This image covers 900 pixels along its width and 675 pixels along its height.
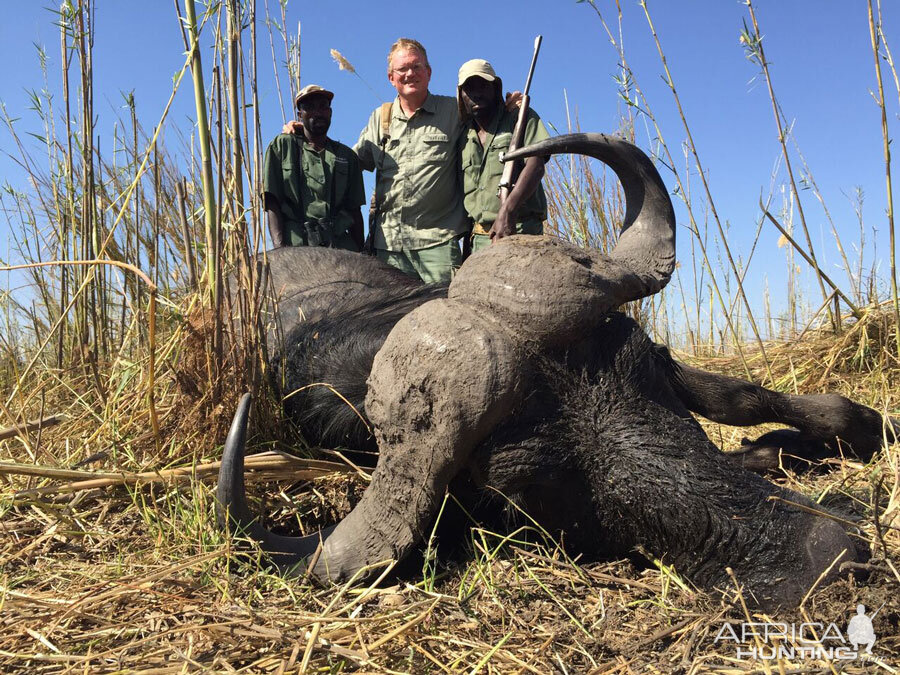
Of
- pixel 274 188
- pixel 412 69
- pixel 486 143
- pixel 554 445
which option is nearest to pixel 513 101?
pixel 486 143

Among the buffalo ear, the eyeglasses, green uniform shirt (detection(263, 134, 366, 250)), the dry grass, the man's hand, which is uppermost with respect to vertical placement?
the eyeglasses

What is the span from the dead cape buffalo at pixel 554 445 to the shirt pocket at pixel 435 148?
9.61 feet

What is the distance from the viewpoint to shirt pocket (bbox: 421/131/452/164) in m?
4.88

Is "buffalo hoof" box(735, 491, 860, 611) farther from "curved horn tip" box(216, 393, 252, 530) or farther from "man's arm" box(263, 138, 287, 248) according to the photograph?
"man's arm" box(263, 138, 287, 248)

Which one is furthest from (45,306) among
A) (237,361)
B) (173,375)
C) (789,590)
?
(789,590)

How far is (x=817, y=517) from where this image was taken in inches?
65.1

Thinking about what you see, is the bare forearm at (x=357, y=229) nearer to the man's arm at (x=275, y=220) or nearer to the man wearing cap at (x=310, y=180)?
the man wearing cap at (x=310, y=180)

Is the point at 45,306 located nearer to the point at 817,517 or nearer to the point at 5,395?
the point at 5,395

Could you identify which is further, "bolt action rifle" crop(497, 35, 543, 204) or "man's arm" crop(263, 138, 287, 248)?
"man's arm" crop(263, 138, 287, 248)

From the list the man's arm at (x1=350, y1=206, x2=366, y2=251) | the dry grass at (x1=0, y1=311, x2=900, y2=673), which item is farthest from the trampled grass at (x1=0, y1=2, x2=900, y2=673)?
the man's arm at (x1=350, y1=206, x2=366, y2=251)

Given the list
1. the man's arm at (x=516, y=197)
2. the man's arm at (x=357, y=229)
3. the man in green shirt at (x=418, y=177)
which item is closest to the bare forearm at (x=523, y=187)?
the man's arm at (x=516, y=197)

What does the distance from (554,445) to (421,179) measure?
3.46 m

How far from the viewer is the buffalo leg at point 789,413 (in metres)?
2.81

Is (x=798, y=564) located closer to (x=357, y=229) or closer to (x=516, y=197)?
(x=516, y=197)
